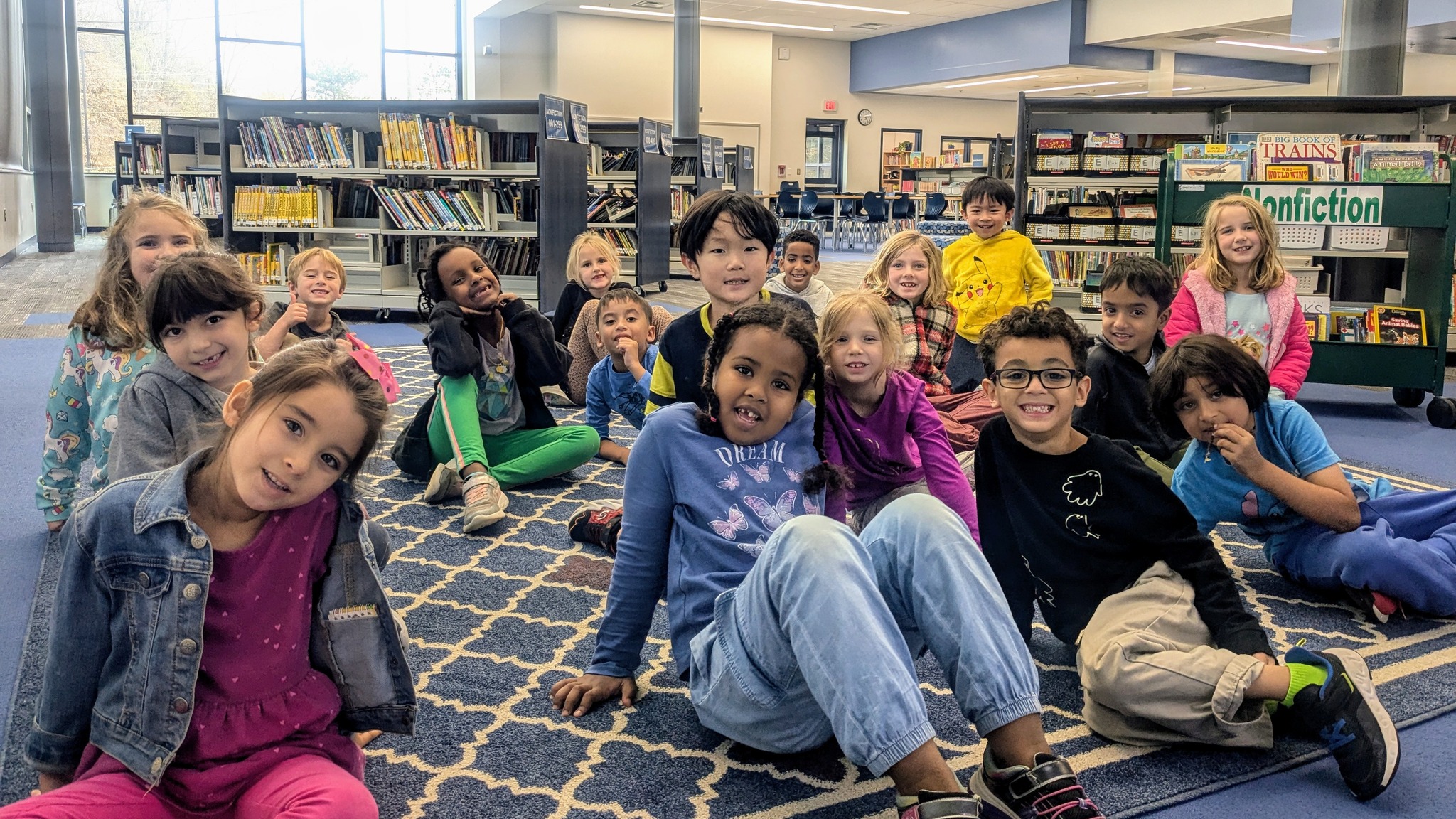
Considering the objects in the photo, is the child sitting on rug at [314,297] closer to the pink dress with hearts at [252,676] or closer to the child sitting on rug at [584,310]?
the child sitting on rug at [584,310]

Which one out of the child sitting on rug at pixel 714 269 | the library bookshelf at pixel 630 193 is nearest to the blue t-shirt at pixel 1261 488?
the child sitting on rug at pixel 714 269

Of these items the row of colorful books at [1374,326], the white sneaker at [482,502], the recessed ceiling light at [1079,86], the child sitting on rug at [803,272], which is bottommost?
the white sneaker at [482,502]

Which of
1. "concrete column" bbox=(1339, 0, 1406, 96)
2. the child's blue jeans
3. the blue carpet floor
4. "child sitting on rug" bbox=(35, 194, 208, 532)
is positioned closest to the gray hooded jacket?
"child sitting on rug" bbox=(35, 194, 208, 532)

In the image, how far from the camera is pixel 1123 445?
2.20 meters

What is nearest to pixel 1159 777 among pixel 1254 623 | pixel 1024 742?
pixel 1254 623

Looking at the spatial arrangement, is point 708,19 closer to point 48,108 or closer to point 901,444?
point 48,108

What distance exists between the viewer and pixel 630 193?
29.6 feet

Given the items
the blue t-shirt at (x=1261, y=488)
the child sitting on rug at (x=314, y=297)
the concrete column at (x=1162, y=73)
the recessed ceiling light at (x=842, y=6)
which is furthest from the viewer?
the concrete column at (x=1162, y=73)

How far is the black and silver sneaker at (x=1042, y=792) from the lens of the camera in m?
1.32

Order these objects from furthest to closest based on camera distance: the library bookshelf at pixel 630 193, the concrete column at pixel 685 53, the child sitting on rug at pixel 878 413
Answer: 1. the concrete column at pixel 685 53
2. the library bookshelf at pixel 630 193
3. the child sitting on rug at pixel 878 413

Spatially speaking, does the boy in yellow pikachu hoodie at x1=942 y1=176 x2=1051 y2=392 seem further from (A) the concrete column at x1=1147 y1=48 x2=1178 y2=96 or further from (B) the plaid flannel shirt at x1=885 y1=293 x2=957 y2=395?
(A) the concrete column at x1=1147 y1=48 x2=1178 y2=96

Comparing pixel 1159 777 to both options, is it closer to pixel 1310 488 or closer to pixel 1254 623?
pixel 1254 623

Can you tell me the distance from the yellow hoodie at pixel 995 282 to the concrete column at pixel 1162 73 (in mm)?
12768

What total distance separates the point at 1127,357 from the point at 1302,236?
7.33 ft
